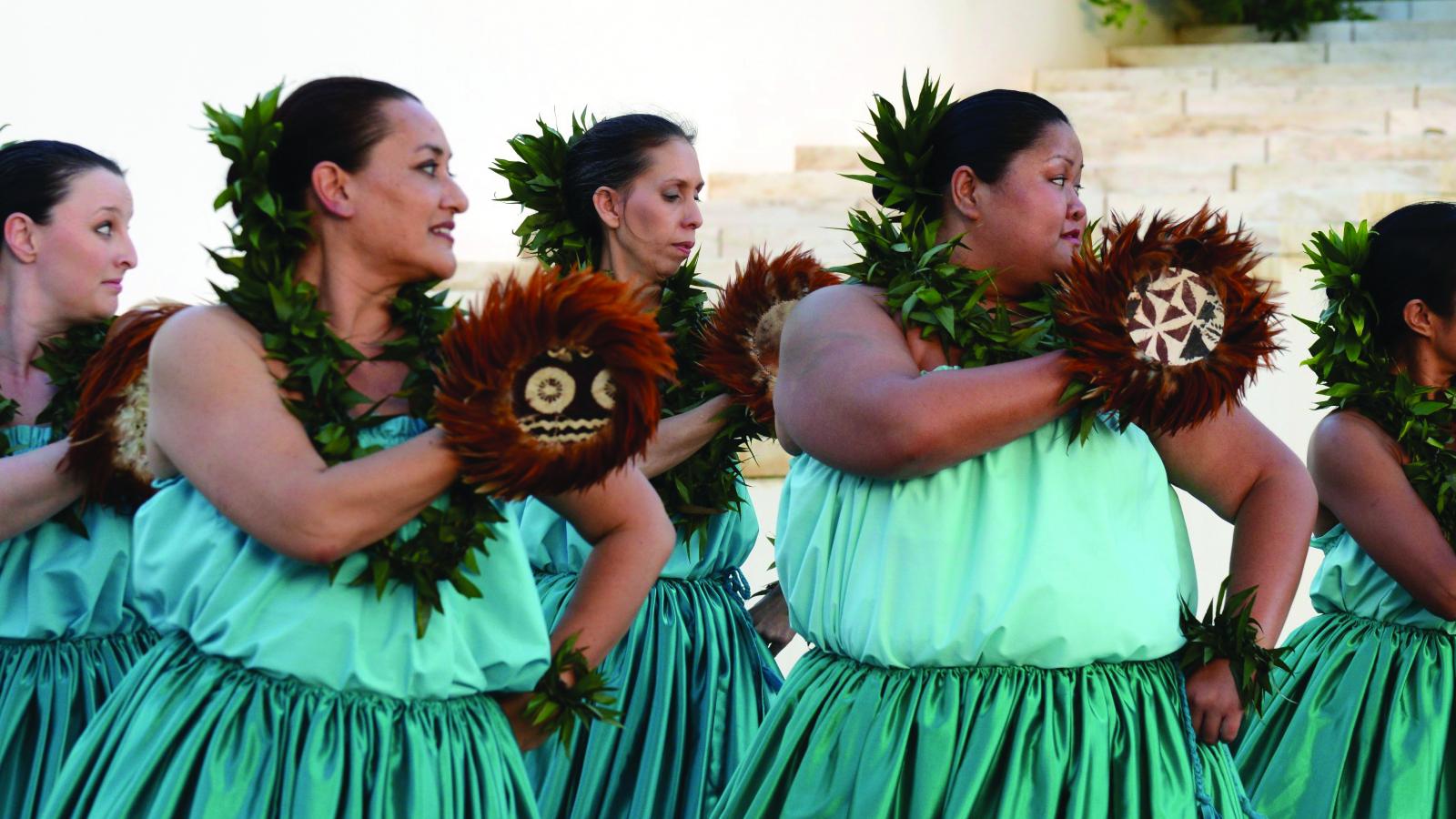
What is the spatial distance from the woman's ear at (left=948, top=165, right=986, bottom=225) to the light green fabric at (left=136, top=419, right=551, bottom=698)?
2.69 ft

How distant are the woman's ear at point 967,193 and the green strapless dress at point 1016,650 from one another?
36 cm

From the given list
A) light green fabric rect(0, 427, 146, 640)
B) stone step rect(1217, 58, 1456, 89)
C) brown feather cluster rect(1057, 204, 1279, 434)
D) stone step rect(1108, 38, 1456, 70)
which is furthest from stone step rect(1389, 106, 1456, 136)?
light green fabric rect(0, 427, 146, 640)

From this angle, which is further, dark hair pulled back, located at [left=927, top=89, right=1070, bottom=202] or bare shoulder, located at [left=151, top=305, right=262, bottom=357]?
dark hair pulled back, located at [left=927, top=89, right=1070, bottom=202]

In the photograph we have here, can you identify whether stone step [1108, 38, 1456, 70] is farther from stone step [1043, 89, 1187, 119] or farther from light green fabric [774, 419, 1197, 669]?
light green fabric [774, 419, 1197, 669]

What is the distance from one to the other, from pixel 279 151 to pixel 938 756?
3.77 ft

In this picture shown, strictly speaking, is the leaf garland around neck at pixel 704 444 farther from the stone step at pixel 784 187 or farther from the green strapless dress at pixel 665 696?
the stone step at pixel 784 187

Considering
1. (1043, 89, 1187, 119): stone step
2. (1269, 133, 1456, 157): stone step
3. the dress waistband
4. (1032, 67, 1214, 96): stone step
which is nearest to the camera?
the dress waistband

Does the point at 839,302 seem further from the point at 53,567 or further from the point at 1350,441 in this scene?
the point at 53,567

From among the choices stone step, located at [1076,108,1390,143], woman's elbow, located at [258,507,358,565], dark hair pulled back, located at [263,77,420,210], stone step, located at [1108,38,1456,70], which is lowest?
stone step, located at [1076,108,1390,143]

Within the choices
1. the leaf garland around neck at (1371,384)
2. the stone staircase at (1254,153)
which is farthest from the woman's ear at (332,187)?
the stone staircase at (1254,153)

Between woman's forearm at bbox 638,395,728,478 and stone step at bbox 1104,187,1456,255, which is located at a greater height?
woman's forearm at bbox 638,395,728,478

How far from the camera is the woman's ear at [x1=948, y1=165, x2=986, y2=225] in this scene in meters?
2.48

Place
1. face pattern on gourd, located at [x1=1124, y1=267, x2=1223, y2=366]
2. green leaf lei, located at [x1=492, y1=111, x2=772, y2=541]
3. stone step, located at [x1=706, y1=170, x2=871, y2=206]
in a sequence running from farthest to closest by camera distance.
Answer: stone step, located at [x1=706, y1=170, x2=871, y2=206] < green leaf lei, located at [x1=492, y1=111, x2=772, y2=541] < face pattern on gourd, located at [x1=1124, y1=267, x2=1223, y2=366]

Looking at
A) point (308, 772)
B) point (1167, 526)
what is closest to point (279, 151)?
point (308, 772)
